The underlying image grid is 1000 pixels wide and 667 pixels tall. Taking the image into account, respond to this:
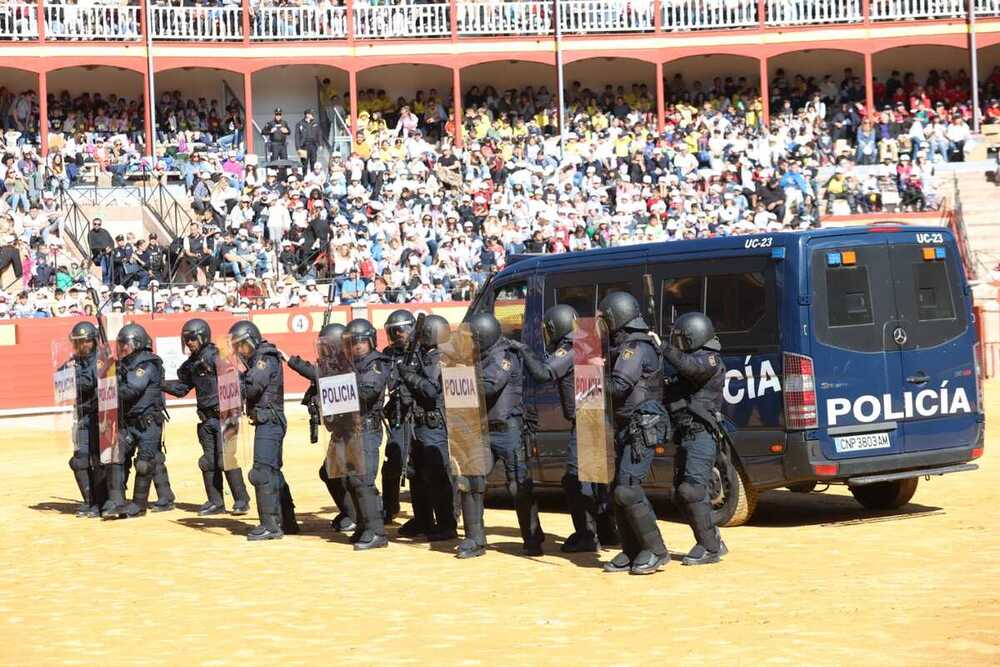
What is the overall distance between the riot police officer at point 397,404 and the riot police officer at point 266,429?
0.88 metres

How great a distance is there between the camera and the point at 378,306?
29328 mm

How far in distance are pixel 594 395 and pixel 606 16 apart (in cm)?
3159

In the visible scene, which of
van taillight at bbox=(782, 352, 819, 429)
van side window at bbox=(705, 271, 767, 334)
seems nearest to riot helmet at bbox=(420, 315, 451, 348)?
van side window at bbox=(705, 271, 767, 334)

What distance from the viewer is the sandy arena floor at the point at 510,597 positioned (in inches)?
316

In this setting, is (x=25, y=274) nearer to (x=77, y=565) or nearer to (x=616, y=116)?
(x=616, y=116)

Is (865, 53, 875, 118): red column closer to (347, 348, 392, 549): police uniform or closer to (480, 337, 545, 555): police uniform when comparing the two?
(347, 348, 392, 549): police uniform

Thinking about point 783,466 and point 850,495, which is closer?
point 783,466

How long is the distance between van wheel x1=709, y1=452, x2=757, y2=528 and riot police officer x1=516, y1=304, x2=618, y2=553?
1007mm

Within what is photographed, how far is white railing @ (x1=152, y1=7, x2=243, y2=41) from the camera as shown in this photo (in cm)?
3853

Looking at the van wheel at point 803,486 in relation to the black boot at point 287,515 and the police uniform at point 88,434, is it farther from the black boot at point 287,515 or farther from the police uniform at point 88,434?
the police uniform at point 88,434

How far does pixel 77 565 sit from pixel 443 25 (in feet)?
98.8

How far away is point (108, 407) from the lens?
14500mm

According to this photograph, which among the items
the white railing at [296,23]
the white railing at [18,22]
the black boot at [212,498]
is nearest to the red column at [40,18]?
the white railing at [18,22]

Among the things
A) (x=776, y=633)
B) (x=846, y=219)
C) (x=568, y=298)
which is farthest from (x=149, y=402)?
(x=846, y=219)
